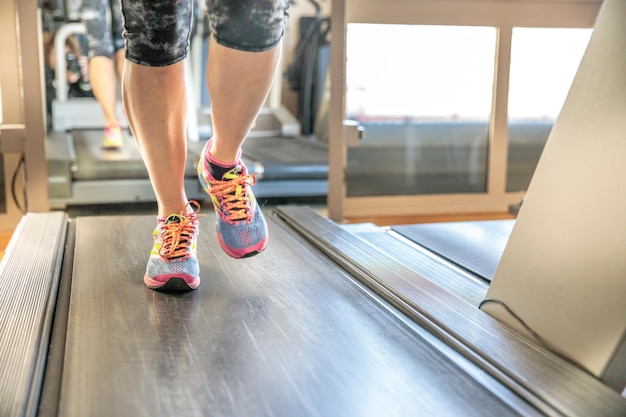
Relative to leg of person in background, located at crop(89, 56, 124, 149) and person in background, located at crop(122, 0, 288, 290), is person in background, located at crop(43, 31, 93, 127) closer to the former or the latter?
leg of person in background, located at crop(89, 56, 124, 149)

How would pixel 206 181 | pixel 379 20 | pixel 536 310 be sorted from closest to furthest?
pixel 536 310 → pixel 206 181 → pixel 379 20

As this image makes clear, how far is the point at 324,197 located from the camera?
3.30 meters

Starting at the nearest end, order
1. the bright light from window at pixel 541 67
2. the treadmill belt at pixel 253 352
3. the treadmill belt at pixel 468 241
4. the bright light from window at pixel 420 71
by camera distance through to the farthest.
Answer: the treadmill belt at pixel 253 352
the treadmill belt at pixel 468 241
the bright light from window at pixel 420 71
the bright light from window at pixel 541 67

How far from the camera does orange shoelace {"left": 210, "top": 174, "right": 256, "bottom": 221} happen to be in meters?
1.39

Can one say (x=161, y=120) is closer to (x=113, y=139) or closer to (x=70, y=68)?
(x=113, y=139)

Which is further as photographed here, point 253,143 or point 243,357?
point 253,143

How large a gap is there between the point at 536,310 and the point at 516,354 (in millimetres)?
136

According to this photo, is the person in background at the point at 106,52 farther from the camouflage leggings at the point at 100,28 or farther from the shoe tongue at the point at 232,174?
the shoe tongue at the point at 232,174

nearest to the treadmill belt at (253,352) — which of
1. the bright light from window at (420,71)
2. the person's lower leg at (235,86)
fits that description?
the person's lower leg at (235,86)

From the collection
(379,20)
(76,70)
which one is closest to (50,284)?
(379,20)

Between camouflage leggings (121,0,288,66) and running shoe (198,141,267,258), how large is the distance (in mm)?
248

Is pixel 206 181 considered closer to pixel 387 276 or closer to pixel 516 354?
pixel 387 276

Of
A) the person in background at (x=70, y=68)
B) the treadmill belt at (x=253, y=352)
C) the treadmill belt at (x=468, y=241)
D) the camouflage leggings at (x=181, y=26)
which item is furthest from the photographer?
the person in background at (x=70, y=68)

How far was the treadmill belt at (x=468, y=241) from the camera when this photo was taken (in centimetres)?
183
